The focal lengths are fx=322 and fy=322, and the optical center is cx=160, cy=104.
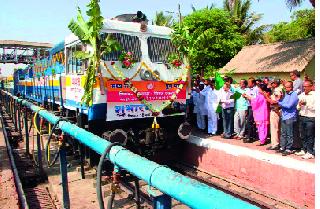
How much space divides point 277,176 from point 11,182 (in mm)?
4847

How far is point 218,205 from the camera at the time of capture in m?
1.13

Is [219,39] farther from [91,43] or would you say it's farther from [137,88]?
[91,43]

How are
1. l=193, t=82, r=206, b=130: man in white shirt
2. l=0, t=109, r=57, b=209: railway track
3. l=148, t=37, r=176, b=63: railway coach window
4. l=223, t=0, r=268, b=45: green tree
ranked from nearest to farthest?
l=0, t=109, r=57, b=209: railway track, l=148, t=37, r=176, b=63: railway coach window, l=193, t=82, r=206, b=130: man in white shirt, l=223, t=0, r=268, b=45: green tree

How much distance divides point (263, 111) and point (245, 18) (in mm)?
21402

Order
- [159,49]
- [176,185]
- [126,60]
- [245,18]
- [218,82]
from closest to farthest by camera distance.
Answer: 1. [176,185]
2. [126,60]
3. [159,49]
4. [218,82]
5. [245,18]

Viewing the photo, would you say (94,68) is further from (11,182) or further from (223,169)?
(223,169)

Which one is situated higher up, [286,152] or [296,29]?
[296,29]

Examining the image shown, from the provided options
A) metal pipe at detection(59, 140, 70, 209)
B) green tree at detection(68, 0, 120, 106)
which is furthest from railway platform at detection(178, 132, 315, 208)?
metal pipe at detection(59, 140, 70, 209)

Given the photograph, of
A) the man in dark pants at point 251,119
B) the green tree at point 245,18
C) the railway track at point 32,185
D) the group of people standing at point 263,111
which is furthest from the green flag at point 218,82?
the green tree at point 245,18

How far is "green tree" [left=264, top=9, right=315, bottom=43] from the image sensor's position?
92.9 feet

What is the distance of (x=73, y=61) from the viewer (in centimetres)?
802

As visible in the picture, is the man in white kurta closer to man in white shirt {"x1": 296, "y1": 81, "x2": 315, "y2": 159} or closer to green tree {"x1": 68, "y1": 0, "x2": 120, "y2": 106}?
man in white shirt {"x1": 296, "y1": 81, "x2": 315, "y2": 159}

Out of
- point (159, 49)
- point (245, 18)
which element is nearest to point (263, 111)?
point (159, 49)

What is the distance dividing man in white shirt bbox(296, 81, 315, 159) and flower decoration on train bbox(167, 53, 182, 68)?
→ 289 cm
